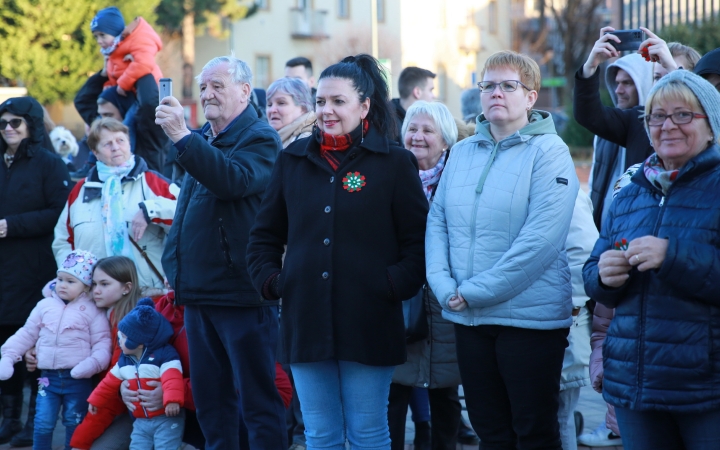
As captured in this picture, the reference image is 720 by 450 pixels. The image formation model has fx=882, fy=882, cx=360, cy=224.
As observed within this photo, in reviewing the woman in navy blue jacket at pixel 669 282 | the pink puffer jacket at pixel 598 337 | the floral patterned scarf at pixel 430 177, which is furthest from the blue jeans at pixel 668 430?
the floral patterned scarf at pixel 430 177

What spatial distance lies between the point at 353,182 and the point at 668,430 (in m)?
1.64

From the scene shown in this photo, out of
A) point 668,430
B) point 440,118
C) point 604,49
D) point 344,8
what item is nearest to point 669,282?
point 668,430

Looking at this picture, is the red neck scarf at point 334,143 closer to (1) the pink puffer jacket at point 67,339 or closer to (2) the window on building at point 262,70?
(1) the pink puffer jacket at point 67,339

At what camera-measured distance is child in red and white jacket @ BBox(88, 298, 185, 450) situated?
502 cm

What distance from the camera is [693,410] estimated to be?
3.01m

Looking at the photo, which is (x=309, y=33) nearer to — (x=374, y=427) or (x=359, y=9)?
(x=359, y=9)

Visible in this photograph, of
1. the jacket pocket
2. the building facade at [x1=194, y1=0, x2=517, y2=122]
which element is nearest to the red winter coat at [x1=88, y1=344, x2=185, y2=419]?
the jacket pocket

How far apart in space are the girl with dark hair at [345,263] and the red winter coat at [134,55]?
Answer: 3.29 meters

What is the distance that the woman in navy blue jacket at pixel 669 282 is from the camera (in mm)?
3002

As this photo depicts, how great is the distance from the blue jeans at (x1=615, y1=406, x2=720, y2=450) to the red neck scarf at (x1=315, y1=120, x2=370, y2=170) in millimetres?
1614

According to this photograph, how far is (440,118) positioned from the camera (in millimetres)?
4910

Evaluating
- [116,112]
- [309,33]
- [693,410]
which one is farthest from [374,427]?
[309,33]

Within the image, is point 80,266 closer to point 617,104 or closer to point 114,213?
point 114,213

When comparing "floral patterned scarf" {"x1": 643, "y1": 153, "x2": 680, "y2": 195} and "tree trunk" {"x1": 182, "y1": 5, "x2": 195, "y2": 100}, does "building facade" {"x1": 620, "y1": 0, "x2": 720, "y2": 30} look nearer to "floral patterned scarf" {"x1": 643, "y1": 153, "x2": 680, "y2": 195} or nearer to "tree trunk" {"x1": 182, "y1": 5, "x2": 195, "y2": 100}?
"tree trunk" {"x1": 182, "y1": 5, "x2": 195, "y2": 100}
